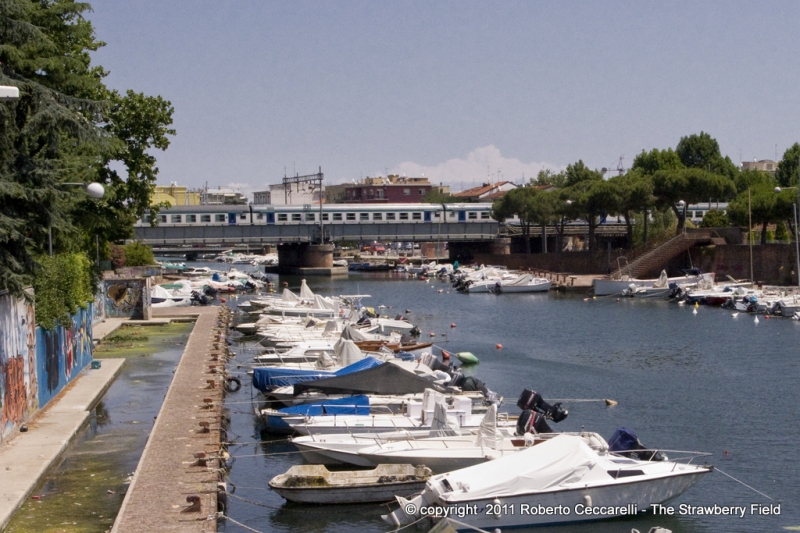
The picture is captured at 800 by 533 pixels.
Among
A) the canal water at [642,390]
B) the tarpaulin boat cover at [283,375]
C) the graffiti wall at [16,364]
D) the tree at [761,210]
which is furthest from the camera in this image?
the tree at [761,210]

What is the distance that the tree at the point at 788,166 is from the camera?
12675cm

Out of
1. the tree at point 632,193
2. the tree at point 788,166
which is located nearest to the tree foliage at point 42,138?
the tree at point 632,193

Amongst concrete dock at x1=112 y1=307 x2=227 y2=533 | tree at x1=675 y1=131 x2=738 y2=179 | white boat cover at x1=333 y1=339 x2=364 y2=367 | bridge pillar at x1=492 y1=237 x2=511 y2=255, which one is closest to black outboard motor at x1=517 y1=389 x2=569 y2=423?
concrete dock at x1=112 y1=307 x2=227 y2=533

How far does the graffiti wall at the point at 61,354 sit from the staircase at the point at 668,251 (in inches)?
2342

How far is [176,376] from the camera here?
3575 centimetres

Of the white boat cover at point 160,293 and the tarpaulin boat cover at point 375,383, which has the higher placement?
the white boat cover at point 160,293

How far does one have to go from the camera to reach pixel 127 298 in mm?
60625

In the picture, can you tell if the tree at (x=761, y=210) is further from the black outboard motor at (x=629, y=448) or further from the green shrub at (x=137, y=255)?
the black outboard motor at (x=629, y=448)

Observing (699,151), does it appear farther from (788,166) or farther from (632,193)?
(632,193)

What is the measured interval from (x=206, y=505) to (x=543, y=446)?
7087 mm

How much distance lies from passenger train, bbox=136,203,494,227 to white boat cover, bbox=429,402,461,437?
93.7m

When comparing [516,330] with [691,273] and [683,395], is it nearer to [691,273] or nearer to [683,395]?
[683,395]

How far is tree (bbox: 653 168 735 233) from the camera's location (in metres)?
95.0

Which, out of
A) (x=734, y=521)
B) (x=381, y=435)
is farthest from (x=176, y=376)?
(x=734, y=521)
